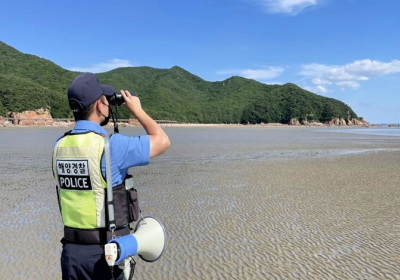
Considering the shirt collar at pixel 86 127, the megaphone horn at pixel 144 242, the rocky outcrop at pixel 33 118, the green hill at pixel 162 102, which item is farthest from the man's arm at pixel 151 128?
the green hill at pixel 162 102

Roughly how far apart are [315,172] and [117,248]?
46.2 feet

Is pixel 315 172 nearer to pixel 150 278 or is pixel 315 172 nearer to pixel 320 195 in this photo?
pixel 320 195

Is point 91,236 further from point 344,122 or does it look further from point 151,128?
point 344,122

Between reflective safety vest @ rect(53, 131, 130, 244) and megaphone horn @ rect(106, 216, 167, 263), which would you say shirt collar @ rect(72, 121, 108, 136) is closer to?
reflective safety vest @ rect(53, 131, 130, 244)

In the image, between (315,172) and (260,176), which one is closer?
(260,176)

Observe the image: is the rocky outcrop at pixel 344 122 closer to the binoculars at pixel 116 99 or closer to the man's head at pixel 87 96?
the binoculars at pixel 116 99

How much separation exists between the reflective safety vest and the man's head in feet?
0.60

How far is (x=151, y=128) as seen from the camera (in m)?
2.56

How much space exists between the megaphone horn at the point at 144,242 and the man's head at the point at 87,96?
904mm

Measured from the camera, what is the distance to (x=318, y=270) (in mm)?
5242

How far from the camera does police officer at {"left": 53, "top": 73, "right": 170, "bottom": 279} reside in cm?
237

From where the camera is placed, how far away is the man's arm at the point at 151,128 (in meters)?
2.52

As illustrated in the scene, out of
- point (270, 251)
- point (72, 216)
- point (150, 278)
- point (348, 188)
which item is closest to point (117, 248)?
point (72, 216)

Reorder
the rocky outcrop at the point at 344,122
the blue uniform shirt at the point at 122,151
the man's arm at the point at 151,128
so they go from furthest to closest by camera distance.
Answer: the rocky outcrop at the point at 344,122 → the man's arm at the point at 151,128 → the blue uniform shirt at the point at 122,151
